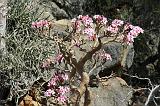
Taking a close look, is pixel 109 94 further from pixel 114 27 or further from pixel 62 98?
pixel 114 27

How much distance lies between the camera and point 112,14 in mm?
11125

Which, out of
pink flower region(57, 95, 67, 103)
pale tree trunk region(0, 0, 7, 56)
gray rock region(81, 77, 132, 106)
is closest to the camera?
pink flower region(57, 95, 67, 103)

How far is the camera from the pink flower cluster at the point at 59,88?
15.4 feet

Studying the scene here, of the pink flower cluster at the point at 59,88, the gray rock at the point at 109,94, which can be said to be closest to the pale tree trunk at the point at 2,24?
the gray rock at the point at 109,94

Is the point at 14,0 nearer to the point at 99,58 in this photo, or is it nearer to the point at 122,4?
the point at 99,58

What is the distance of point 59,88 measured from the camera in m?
4.74

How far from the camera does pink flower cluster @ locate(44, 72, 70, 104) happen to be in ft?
15.4

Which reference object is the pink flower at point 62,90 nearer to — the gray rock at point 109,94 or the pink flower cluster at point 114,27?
the pink flower cluster at point 114,27

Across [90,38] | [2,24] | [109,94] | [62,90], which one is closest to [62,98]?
[62,90]

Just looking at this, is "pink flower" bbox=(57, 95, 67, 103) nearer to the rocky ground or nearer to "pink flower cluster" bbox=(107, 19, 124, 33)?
"pink flower cluster" bbox=(107, 19, 124, 33)

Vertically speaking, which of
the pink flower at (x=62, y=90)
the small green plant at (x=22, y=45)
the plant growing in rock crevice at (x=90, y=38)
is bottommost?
the pink flower at (x=62, y=90)

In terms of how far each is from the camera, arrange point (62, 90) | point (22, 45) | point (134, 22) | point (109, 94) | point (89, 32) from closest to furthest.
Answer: point (89, 32), point (62, 90), point (22, 45), point (109, 94), point (134, 22)

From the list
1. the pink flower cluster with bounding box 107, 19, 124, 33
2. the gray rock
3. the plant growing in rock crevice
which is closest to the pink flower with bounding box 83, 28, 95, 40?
the plant growing in rock crevice

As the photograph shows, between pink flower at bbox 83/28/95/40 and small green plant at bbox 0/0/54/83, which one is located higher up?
small green plant at bbox 0/0/54/83
